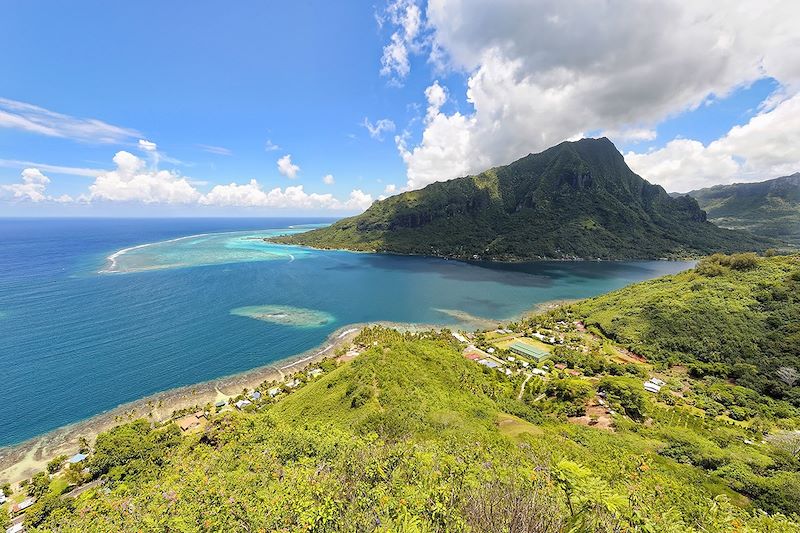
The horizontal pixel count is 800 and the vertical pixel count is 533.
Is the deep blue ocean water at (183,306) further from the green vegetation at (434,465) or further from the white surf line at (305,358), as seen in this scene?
the green vegetation at (434,465)

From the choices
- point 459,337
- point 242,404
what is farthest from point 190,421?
point 459,337

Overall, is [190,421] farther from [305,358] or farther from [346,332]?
[346,332]

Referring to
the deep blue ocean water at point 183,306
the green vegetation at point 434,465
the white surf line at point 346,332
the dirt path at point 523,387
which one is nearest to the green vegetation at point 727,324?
the green vegetation at point 434,465

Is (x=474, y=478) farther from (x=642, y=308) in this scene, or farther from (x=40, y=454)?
(x=642, y=308)

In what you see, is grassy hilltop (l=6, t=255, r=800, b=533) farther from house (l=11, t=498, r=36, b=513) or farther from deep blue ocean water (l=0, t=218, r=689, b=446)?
deep blue ocean water (l=0, t=218, r=689, b=446)

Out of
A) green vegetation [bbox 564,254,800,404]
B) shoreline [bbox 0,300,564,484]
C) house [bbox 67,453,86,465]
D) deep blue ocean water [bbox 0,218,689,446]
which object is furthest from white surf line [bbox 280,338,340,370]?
green vegetation [bbox 564,254,800,404]
